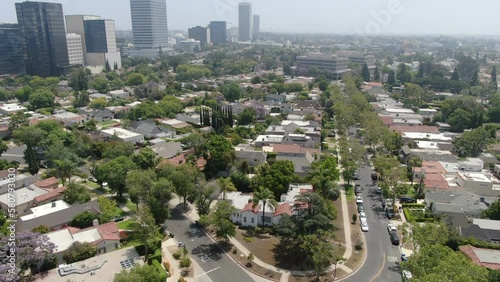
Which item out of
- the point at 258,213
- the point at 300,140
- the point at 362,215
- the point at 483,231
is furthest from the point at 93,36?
the point at 483,231

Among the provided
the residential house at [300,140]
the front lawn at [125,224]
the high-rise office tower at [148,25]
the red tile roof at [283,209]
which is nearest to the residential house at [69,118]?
the residential house at [300,140]

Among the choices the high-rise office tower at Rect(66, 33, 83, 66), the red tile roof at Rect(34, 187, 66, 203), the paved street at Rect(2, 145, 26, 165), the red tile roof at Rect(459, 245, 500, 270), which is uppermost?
the high-rise office tower at Rect(66, 33, 83, 66)

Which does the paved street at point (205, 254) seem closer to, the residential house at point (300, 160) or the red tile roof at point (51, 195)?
the red tile roof at point (51, 195)

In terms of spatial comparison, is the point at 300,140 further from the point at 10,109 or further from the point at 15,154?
the point at 10,109

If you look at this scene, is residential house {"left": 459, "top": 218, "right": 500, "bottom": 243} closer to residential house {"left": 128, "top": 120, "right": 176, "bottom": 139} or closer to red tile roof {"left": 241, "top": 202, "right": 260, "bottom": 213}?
red tile roof {"left": 241, "top": 202, "right": 260, "bottom": 213}

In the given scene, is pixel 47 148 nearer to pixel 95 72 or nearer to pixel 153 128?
pixel 153 128

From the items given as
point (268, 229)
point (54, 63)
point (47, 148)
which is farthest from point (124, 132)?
point (54, 63)

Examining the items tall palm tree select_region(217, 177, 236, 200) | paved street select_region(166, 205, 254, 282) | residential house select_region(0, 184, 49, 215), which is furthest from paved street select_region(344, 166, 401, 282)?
residential house select_region(0, 184, 49, 215)
